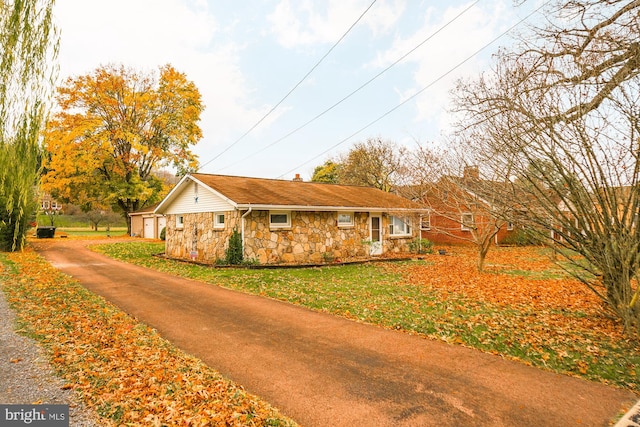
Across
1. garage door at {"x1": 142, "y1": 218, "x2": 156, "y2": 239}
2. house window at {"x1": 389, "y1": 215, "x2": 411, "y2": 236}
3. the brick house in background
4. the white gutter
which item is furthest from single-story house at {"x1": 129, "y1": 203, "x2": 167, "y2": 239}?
the brick house in background

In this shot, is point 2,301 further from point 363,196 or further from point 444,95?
point 363,196

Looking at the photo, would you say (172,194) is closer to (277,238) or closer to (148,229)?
(277,238)

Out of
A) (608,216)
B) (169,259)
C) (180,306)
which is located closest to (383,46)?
(608,216)

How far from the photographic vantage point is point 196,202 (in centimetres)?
1716

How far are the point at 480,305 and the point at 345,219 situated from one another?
1012 centimetres

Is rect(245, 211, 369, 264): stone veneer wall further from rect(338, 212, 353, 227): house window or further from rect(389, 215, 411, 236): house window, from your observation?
rect(389, 215, 411, 236): house window

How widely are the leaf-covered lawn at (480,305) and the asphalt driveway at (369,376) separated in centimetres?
58

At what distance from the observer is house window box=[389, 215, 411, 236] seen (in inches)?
795

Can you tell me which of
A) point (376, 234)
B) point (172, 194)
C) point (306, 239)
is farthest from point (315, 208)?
point (172, 194)

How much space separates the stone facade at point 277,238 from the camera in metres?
14.9

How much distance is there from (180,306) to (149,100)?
26.5 metres

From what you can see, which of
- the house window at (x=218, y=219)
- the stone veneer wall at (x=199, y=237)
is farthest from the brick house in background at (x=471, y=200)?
the house window at (x=218, y=219)

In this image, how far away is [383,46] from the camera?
14.9 m

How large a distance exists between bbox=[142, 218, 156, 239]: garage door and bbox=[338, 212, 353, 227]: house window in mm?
22994
